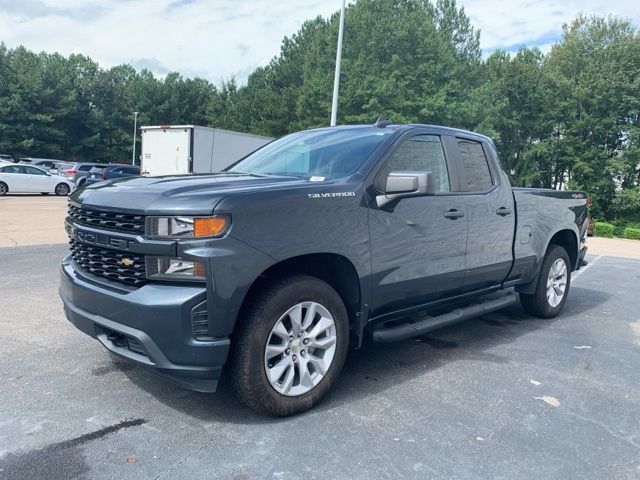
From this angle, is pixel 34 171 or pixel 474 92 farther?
pixel 474 92

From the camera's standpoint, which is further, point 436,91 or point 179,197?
point 436,91

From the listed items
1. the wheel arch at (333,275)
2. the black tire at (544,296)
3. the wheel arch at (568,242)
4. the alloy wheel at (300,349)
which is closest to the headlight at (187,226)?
the wheel arch at (333,275)

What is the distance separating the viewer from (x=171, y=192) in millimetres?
3006

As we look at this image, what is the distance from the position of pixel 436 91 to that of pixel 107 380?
101 ft

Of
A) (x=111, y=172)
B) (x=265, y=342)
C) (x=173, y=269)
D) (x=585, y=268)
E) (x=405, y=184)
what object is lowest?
(x=585, y=268)

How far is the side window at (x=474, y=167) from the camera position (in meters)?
4.67

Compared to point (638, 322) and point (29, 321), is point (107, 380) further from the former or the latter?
point (638, 322)

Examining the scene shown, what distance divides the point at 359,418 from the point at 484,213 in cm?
228

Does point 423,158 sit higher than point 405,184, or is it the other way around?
point 423,158

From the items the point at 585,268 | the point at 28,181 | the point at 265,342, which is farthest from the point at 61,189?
the point at 265,342

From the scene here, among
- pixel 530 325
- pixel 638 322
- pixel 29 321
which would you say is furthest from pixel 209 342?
pixel 638 322

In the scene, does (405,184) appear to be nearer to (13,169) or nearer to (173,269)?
(173,269)

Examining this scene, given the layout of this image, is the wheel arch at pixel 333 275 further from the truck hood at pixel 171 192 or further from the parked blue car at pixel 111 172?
the parked blue car at pixel 111 172

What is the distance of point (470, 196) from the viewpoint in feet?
15.0
